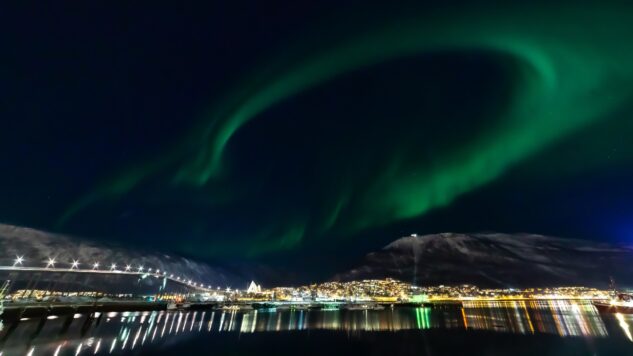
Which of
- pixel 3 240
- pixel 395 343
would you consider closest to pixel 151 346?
pixel 395 343

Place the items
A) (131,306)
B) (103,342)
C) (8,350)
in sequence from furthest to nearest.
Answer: (131,306) < (103,342) < (8,350)

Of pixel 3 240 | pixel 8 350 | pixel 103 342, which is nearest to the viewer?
pixel 8 350

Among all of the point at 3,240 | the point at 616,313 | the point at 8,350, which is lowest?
the point at 8,350

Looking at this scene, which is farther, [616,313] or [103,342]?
[616,313]

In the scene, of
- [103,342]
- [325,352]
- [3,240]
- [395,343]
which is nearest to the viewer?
[325,352]

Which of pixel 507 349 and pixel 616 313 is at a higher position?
pixel 616 313

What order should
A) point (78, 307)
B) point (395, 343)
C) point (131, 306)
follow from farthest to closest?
1. point (131, 306)
2. point (78, 307)
3. point (395, 343)

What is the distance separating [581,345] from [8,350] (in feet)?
282

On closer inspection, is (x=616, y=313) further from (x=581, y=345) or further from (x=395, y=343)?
(x=395, y=343)

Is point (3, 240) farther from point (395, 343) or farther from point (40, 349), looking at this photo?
point (395, 343)

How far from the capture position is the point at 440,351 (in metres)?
44.9

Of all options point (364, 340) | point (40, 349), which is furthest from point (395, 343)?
point (40, 349)

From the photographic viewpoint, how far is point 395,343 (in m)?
52.0

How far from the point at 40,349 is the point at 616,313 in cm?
19320
